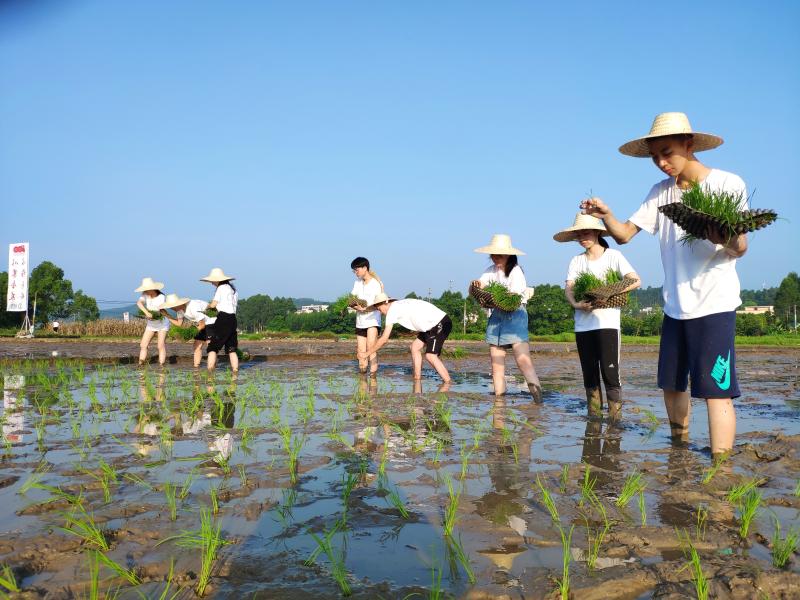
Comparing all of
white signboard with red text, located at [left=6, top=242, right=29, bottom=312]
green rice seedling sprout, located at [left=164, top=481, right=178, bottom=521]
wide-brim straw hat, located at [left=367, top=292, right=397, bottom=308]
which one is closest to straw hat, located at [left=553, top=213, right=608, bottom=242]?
wide-brim straw hat, located at [left=367, top=292, right=397, bottom=308]

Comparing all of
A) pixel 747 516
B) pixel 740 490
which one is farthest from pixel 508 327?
pixel 747 516

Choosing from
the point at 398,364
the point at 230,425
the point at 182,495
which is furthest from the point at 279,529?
the point at 398,364

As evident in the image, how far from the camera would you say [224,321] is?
34.7ft

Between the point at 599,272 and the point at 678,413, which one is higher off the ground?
the point at 599,272

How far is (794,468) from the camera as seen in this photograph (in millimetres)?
3832

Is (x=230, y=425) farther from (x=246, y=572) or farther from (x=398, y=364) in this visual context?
(x=398, y=364)

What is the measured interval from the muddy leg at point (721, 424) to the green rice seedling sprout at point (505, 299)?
3137 mm

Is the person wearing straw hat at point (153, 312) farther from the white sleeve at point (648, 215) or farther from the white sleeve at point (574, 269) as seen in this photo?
the white sleeve at point (648, 215)

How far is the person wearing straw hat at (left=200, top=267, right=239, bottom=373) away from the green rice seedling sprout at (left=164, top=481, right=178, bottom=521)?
727cm

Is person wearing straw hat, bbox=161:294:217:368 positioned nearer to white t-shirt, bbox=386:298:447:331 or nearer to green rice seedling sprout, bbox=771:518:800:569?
white t-shirt, bbox=386:298:447:331

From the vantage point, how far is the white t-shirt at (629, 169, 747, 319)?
153 inches

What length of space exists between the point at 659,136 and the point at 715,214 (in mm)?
735

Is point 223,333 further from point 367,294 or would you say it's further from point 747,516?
point 747,516

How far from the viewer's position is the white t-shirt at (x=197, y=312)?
1159cm
